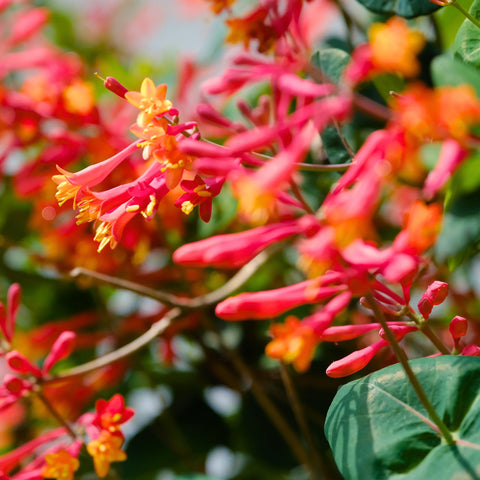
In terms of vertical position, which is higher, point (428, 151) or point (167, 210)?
point (428, 151)

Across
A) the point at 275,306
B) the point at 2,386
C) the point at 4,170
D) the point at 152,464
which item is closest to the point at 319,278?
the point at 275,306

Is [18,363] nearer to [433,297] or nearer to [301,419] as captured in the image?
[301,419]

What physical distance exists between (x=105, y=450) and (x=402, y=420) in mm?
323

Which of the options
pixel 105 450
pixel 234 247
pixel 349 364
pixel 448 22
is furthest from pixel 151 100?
pixel 448 22

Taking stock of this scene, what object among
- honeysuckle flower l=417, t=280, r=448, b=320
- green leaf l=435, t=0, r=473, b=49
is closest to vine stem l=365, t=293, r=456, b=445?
honeysuckle flower l=417, t=280, r=448, b=320

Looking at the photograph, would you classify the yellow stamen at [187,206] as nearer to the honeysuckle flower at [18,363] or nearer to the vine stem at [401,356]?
the vine stem at [401,356]

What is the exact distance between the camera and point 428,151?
49 cm

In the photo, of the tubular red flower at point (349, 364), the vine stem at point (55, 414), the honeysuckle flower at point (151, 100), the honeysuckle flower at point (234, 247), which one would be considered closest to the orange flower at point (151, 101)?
the honeysuckle flower at point (151, 100)

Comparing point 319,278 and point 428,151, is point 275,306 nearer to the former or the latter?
point 319,278

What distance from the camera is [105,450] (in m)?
0.69

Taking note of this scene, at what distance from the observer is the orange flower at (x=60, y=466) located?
0.67 meters

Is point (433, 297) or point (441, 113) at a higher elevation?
point (441, 113)

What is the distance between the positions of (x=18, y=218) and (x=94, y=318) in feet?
0.86

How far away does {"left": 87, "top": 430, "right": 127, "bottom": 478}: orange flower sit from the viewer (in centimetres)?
68
